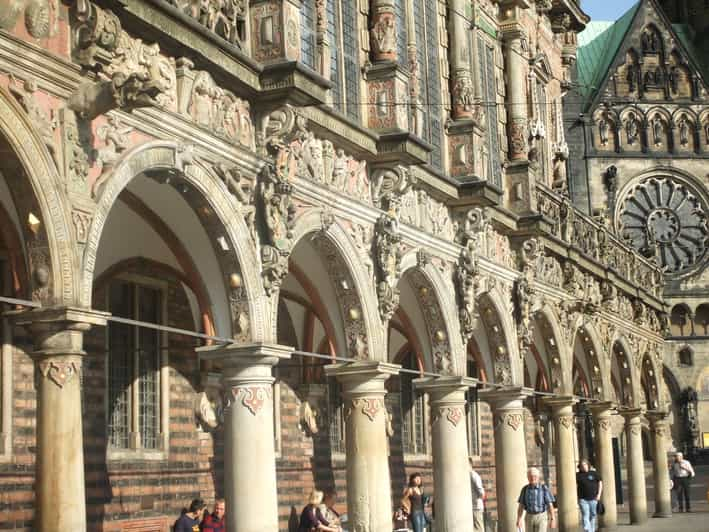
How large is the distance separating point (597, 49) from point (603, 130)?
7.36 m

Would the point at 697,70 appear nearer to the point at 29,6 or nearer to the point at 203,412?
the point at 203,412

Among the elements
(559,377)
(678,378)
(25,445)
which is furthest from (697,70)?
(25,445)

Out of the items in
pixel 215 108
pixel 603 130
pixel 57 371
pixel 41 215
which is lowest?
pixel 57 371

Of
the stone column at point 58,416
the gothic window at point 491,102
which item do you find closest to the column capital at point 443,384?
the gothic window at point 491,102

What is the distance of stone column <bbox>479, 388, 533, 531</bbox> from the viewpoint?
26438mm

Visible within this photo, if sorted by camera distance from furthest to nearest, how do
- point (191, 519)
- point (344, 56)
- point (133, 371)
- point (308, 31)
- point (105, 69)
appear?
point (344, 56) → point (308, 31) → point (133, 371) → point (191, 519) → point (105, 69)

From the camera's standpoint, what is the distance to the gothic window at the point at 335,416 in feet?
85.3

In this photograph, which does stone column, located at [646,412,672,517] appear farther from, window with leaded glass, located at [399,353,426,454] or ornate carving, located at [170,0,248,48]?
ornate carving, located at [170,0,248,48]

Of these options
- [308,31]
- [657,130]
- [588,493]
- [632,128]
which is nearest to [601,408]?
[588,493]

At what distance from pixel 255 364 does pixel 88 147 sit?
4.36 m

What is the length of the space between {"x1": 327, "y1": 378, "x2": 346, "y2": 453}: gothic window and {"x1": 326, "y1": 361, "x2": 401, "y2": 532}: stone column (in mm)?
→ 5866

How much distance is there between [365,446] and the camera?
19.8 m

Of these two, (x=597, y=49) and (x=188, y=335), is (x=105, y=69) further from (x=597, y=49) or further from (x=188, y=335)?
(x=597, y=49)

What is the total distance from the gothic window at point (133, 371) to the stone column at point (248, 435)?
9.95ft
